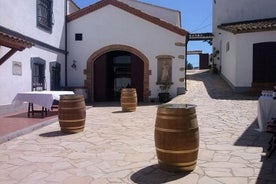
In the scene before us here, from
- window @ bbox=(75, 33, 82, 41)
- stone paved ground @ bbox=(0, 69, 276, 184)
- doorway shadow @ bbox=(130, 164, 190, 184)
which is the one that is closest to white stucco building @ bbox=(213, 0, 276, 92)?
stone paved ground @ bbox=(0, 69, 276, 184)

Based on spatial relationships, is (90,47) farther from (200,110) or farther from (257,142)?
(257,142)

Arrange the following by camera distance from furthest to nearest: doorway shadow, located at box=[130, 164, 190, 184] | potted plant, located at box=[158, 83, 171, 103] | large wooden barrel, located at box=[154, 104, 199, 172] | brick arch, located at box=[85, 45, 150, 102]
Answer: brick arch, located at box=[85, 45, 150, 102]
potted plant, located at box=[158, 83, 171, 103]
large wooden barrel, located at box=[154, 104, 199, 172]
doorway shadow, located at box=[130, 164, 190, 184]

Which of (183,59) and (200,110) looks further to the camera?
(183,59)

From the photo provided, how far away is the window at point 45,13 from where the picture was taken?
1409 cm

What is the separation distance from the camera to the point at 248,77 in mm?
16484

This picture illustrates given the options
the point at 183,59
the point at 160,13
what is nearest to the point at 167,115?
the point at 183,59

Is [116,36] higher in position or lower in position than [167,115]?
higher

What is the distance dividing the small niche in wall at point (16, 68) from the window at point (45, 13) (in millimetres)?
2612

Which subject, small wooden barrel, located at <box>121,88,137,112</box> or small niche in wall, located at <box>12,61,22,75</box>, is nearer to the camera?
small niche in wall, located at <box>12,61,22,75</box>

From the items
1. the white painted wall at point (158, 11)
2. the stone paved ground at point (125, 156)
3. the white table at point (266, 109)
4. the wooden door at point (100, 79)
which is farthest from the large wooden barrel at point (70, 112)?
the white painted wall at point (158, 11)

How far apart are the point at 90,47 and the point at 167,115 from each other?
1329 cm

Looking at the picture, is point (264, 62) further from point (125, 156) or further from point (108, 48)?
point (125, 156)

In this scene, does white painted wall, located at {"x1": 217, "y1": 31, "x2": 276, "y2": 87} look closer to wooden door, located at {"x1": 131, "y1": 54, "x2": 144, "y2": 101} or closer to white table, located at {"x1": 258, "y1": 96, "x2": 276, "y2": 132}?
wooden door, located at {"x1": 131, "y1": 54, "x2": 144, "y2": 101}

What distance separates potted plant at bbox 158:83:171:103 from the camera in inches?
650
